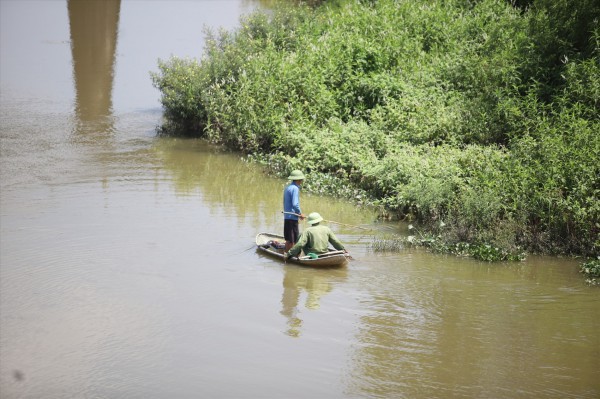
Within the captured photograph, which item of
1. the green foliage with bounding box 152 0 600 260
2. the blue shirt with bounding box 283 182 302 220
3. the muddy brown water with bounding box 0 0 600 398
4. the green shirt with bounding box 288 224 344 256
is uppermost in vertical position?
the green foliage with bounding box 152 0 600 260

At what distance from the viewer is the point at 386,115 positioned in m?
19.3

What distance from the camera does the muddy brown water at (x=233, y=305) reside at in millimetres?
8969

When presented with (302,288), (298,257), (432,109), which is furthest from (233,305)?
(432,109)

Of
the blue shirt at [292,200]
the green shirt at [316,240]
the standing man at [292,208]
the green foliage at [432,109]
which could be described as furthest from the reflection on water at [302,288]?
the green foliage at [432,109]

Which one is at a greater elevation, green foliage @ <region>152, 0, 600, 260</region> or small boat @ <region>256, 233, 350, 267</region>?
green foliage @ <region>152, 0, 600, 260</region>

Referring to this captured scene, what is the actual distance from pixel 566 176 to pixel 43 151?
567 inches

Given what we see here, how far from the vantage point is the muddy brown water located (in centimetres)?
897

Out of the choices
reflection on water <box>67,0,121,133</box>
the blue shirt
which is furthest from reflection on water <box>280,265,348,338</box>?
reflection on water <box>67,0,121,133</box>

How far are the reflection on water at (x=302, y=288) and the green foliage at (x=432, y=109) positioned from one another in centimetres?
247

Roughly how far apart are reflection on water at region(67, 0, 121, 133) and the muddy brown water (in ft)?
19.6

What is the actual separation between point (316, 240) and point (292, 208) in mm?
872

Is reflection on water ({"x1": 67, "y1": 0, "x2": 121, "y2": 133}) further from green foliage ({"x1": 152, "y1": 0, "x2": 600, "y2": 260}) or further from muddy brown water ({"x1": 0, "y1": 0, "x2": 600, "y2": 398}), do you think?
muddy brown water ({"x1": 0, "y1": 0, "x2": 600, "y2": 398})

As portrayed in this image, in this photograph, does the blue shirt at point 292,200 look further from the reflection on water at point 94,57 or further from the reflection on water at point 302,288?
the reflection on water at point 94,57

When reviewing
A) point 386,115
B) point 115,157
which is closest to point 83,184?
point 115,157
